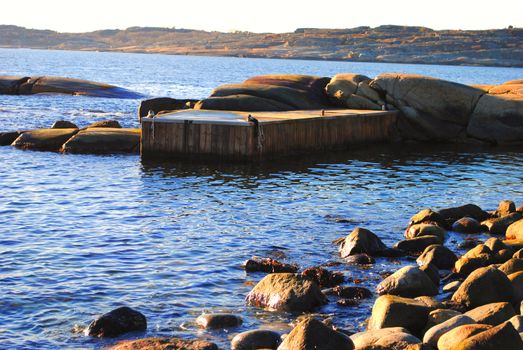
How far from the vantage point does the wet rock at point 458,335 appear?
34.4ft

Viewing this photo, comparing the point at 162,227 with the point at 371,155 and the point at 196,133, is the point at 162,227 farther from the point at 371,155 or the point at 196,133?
the point at 371,155

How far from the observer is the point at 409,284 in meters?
14.5

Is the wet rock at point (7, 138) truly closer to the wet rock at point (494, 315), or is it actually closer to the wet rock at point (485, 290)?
the wet rock at point (485, 290)

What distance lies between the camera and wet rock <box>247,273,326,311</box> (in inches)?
541

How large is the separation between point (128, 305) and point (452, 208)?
10722 millimetres

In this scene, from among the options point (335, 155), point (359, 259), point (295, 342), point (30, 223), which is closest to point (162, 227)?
point (30, 223)

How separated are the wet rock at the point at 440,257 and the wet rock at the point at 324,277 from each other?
7.23 feet

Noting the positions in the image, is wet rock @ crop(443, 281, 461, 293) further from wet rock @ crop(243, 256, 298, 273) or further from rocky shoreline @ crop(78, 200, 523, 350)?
wet rock @ crop(243, 256, 298, 273)

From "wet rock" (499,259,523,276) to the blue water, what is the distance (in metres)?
2.52

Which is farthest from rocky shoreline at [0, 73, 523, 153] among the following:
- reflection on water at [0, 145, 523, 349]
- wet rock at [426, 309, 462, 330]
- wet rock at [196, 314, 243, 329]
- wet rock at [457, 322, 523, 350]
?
wet rock at [457, 322, 523, 350]

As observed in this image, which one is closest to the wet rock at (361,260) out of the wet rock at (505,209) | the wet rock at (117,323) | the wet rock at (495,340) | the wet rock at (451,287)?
the wet rock at (451,287)

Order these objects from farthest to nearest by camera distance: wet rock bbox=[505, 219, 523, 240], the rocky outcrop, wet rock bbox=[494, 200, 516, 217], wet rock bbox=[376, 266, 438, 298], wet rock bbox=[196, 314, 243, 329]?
the rocky outcrop → wet rock bbox=[494, 200, 516, 217] → wet rock bbox=[505, 219, 523, 240] → wet rock bbox=[376, 266, 438, 298] → wet rock bbox=[196, 314, 243, 329]

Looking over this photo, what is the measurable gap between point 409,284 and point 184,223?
7.24m

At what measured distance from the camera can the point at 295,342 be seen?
10.7m
